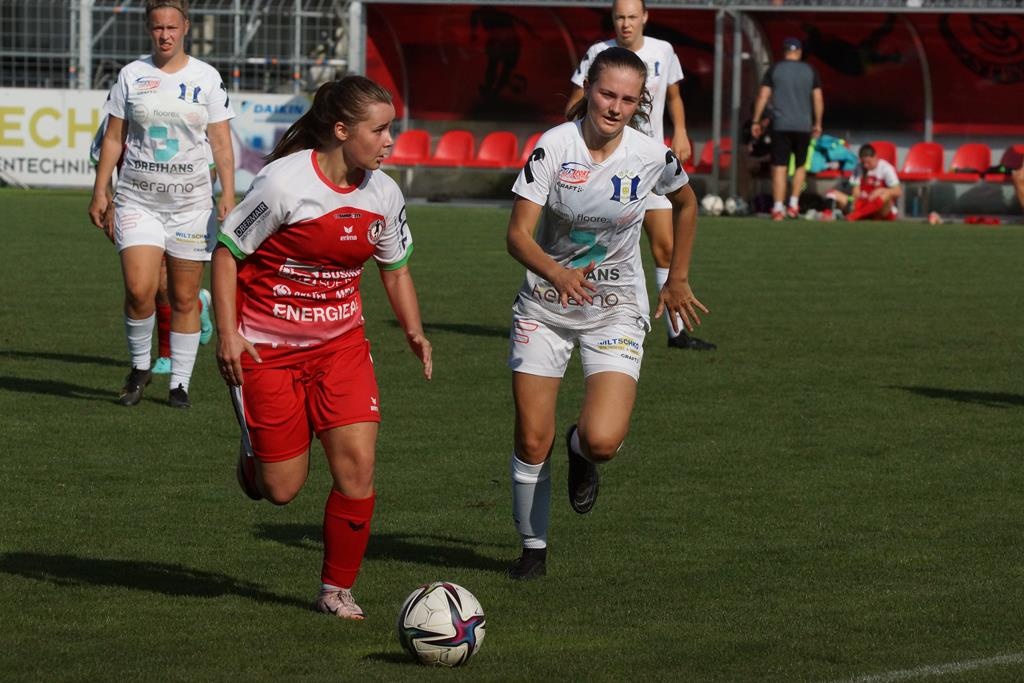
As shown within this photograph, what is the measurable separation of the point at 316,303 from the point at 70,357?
632 cm

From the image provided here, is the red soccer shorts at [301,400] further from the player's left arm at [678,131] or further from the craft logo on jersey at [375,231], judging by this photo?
the player's left arm at [678,131]

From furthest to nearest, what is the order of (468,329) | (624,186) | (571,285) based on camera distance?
(468,329)
(624,186)
(571,285)

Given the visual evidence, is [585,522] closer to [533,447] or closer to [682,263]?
[533,447]

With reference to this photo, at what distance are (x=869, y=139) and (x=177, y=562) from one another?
2407 cm

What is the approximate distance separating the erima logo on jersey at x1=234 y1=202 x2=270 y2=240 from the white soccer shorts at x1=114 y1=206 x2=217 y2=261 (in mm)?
4208

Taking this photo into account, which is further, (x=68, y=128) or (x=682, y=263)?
(x=68, y=128)

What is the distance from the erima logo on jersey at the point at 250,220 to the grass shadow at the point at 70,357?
5.98 m

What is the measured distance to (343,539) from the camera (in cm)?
570

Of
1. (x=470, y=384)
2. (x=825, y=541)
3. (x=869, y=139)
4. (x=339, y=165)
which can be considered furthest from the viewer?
(x=869, y=139)

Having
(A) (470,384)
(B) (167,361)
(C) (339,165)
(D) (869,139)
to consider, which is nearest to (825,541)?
(C) (339,165)

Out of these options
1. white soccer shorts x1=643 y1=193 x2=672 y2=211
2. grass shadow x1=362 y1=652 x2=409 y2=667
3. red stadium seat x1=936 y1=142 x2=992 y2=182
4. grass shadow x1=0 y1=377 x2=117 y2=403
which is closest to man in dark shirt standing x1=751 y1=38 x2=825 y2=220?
red stadium seat x1=936 y1=142 x2=992 y2=182

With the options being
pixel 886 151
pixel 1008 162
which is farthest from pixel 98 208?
pixel 886 151

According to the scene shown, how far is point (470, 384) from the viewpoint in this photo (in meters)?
10.9

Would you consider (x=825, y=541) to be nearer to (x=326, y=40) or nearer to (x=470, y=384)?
(x=470, y=384)
